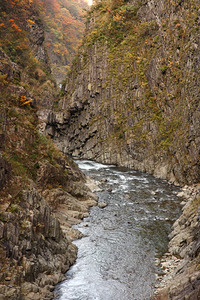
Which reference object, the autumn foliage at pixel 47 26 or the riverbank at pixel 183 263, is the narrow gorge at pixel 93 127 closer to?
the riverbank at pixel 183 263

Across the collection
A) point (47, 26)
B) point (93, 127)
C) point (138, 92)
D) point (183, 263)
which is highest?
point (47, 26)

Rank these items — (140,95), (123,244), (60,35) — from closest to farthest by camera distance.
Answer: (123,244)
(140,95)
(60,35)

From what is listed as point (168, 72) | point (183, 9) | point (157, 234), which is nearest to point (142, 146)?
point (168, 72)

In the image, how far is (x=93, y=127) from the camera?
4622 centimetres

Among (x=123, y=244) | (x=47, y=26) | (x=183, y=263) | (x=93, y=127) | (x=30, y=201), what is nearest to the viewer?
(x=183, y=263)

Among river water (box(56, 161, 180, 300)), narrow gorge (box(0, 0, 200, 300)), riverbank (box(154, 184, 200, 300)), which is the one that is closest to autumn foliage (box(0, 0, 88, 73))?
narrow gorge (box(0, 0, 200, 300))

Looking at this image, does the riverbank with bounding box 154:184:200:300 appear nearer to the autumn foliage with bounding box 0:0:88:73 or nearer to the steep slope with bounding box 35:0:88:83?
the autumn foliage with bounding box 0:0:88:73

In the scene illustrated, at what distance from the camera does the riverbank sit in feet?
28.0

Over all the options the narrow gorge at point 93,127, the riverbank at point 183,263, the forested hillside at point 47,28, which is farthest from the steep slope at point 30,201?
the forested hillside at point 47,28

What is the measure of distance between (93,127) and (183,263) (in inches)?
1442

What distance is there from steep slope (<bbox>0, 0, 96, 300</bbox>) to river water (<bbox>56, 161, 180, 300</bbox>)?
2.88ft

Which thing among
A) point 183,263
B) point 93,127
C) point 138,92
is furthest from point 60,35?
point 183,263

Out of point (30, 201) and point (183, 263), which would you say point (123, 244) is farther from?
point (30, 201)

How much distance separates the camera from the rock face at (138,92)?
2977 cm
